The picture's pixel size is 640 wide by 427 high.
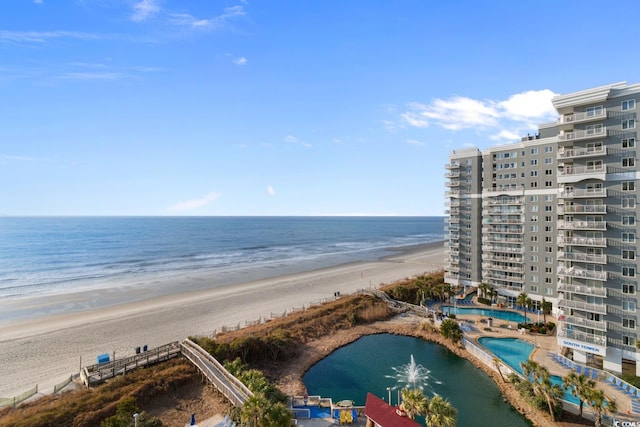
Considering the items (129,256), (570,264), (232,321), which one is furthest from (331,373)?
(129,256)

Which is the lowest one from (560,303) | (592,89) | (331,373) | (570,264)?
(331,373)

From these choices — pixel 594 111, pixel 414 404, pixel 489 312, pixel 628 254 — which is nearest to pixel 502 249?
pixel 489 312

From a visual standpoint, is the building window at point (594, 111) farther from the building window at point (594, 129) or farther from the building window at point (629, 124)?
the building window at point (629, 124)

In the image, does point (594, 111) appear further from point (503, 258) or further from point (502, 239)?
point (503, 258)

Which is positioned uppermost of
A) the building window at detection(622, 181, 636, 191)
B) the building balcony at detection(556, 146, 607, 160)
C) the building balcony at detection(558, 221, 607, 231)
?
the building balcony at detection(556, 146, 607, 160)

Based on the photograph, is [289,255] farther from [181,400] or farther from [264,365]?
[181,400]

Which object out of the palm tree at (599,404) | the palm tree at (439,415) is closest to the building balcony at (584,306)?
the palm tree at (599,404)

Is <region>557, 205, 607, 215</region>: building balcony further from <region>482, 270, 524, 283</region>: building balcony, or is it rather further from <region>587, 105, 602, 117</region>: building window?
<region>482, 270, 524, 283</region>: building balcony

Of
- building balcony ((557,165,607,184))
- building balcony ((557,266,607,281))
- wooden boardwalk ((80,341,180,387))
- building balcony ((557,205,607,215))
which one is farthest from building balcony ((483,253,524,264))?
wooden boardwalk ((80,341,180,387))
